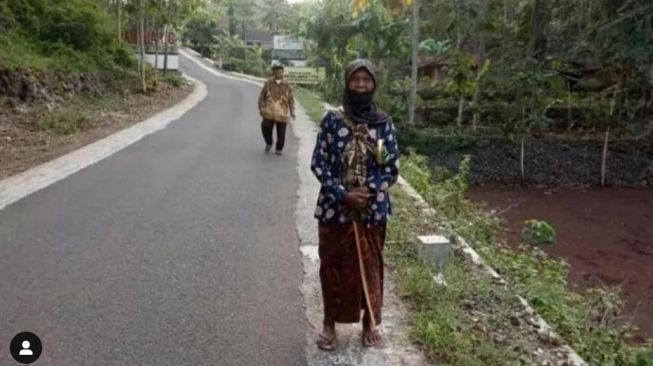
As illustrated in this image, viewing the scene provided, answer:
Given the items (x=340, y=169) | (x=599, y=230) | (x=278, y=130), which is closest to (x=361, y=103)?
(x=340, y=169)

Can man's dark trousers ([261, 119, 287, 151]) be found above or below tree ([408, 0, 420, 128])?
below

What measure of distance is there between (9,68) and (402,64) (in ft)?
49.4

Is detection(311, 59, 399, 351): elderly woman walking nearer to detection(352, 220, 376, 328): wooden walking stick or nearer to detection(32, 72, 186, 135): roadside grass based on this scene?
detection(352, 220, 376, 328): wooden walking stick

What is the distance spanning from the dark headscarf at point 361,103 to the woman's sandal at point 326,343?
1383 mm

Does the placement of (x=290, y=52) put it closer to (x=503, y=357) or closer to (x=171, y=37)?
(x=171, y=37)

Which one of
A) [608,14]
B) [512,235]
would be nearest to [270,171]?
[512,235]

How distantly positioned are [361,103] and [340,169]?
408 mm

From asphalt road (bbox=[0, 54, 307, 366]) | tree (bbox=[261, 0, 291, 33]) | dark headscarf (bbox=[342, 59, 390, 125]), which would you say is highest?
tree (bbox=[261, 0, 291, 33])

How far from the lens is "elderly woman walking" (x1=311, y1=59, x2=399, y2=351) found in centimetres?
355

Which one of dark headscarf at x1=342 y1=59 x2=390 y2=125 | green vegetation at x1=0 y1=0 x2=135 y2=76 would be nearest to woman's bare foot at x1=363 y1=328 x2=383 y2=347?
dark headscarf at x1=342 y1=59 x2=390 y2=125

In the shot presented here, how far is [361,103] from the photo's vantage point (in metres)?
3.56

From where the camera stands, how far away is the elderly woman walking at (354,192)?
355 centimetres

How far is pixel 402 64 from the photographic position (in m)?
24.8

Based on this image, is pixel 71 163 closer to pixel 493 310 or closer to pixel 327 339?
pixel 327 339
